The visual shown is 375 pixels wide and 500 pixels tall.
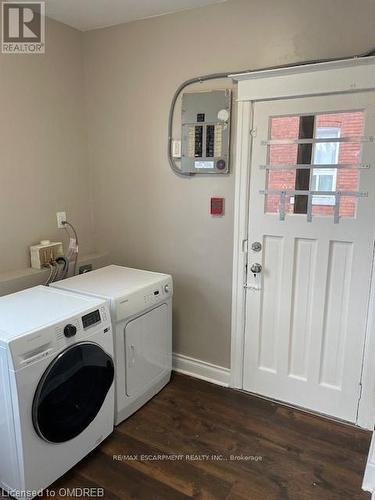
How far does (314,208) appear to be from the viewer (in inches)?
84.2

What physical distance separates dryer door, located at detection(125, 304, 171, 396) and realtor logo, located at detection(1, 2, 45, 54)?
187 centimetres

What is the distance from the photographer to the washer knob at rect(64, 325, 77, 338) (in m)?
1.72

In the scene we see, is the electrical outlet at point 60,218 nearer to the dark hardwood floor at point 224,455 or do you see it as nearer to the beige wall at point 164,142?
the beige wall at point 164,142

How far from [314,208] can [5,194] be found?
6.27 feet

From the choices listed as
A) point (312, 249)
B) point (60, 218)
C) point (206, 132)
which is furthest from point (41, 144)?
point (312, 249)

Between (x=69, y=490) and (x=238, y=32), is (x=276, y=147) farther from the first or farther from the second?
(x=69, y=490)

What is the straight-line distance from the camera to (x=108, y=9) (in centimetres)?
234

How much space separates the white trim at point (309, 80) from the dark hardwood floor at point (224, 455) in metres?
1.95

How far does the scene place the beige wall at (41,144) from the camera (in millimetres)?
2324

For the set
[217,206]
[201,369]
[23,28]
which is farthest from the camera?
[201,369]

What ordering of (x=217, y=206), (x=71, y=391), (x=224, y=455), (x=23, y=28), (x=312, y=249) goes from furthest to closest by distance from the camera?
(x=217, y=206) < (x=23, y=28) < (x=312, y=249) < (x=224, y=455) < (x=71, y=391)

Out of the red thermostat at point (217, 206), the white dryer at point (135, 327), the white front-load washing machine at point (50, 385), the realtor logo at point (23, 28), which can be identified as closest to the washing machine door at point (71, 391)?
the white front-load washing machine at point (50, 385)

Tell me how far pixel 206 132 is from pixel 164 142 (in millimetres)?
345

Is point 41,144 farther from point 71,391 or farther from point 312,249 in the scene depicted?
point 312,249
